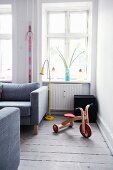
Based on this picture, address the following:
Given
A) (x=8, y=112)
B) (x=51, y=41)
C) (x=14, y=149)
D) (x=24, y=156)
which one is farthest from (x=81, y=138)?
(x=51, y=41)

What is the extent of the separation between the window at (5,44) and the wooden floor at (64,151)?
1.96 meters

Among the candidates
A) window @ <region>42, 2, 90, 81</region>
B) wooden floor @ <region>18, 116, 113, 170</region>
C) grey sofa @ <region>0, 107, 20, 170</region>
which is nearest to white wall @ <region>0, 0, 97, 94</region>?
window @ <region>42, 2, 90, 81</region>

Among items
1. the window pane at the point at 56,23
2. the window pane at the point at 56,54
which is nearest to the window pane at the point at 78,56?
the window pane at the point at 56,54

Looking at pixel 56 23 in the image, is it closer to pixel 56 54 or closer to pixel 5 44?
pixel 56 54

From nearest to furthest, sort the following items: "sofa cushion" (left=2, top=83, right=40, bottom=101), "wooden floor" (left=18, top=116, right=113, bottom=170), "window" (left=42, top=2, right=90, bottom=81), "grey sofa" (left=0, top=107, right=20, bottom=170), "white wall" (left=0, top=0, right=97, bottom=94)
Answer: "grey sofa" (left=0, top=107, right=20, bottom=170) < "wooden floor" (left=18, top=116, right=113, bottom=170) < "sofa cushion" (left=2, top=83, right=40, bottom=101) < "white wall" (left=0, top=0, right=97, bottom=94) < "window" (left=42, top=2, right=90, bottom=81)

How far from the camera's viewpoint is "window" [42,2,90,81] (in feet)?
15.5

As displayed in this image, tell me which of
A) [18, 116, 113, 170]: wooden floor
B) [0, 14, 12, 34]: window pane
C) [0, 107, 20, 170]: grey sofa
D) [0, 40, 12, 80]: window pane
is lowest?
[18, 116, 113, 170]: wooden floor

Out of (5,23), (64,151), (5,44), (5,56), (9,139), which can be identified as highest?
(5,23)

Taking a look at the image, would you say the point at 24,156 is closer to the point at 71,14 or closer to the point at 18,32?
the point at 18,32

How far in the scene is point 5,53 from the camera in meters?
4.86

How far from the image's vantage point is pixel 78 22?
188 inches

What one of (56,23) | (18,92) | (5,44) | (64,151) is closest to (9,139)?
(64,151)

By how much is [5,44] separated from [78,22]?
6.09 ft

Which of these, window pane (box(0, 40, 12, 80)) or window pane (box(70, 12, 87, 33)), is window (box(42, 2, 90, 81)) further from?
window pane (box(0, 40, 12, 80))
